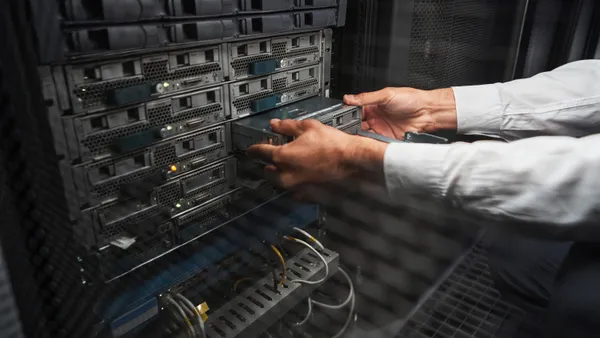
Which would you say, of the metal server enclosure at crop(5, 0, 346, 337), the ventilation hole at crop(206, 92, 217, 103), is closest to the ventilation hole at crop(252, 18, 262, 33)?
the metal server enclosure at crop(5, 0, 346, 337)

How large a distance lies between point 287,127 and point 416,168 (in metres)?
0.19

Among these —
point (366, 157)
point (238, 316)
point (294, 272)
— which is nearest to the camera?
point (366, 157)

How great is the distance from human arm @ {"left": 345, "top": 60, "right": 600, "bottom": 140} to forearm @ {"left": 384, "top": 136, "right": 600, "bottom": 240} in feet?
0.82

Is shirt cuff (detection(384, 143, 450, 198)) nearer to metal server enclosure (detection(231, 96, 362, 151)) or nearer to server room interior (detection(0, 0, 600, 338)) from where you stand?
server room interior (detection(0, 0, 600, 338))

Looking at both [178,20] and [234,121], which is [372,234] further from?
[178,20]

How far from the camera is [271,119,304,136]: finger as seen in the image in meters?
0.59

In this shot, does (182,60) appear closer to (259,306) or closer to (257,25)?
(257,25)

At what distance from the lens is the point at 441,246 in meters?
1.02

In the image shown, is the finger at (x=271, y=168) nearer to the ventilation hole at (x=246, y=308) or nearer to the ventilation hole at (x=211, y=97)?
the ventilation hole at (x=211, y=97)

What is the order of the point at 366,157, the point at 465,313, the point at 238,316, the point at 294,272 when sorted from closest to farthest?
the point at 366,157
the point at 238,316
the point at 294,272
the point at 465,313

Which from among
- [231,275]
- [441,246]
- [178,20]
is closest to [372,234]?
[441,246]

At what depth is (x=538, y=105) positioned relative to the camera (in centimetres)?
77

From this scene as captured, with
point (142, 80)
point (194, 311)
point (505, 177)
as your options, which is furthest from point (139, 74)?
point (505, 177)

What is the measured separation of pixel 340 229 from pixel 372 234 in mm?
86
